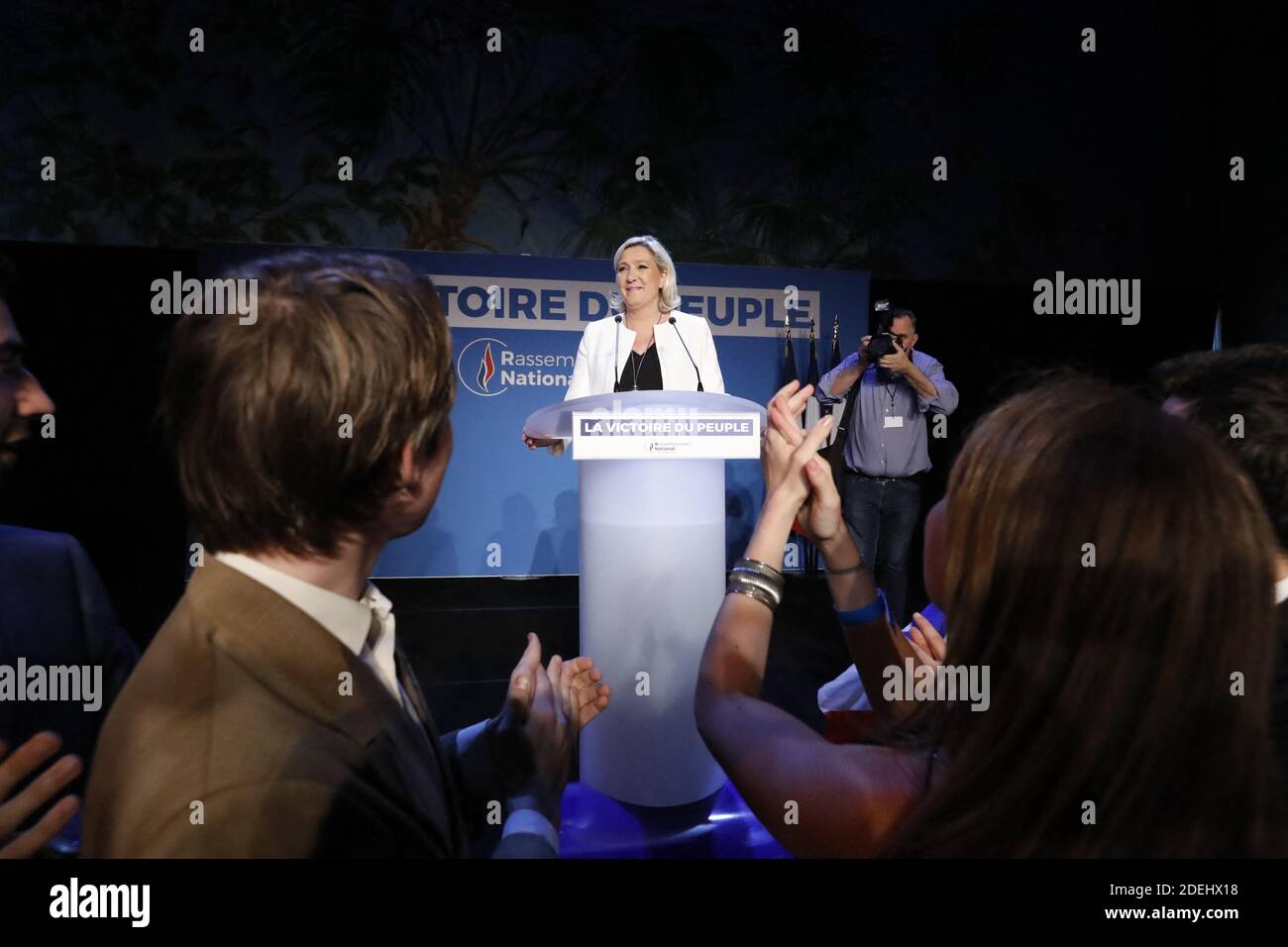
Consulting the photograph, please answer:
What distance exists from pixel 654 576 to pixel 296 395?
36.3 inches

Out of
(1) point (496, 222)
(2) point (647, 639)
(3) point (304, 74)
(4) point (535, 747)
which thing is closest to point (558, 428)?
(2) point (647, 639)

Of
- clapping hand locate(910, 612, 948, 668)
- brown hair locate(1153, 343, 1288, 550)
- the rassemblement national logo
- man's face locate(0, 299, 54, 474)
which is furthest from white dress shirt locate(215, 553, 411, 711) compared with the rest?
the rassemblement national logo

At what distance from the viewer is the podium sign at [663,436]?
1428 millimetres

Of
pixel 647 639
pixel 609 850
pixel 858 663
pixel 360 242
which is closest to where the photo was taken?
pixel 858 663

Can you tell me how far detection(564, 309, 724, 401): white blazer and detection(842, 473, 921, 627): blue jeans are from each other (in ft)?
5.61

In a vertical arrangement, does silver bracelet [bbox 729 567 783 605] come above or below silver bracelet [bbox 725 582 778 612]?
above

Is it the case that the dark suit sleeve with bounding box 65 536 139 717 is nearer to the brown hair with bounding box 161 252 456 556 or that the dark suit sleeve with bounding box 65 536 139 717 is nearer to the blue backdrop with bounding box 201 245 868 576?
the brown hair with bounding box 161 252 456 556

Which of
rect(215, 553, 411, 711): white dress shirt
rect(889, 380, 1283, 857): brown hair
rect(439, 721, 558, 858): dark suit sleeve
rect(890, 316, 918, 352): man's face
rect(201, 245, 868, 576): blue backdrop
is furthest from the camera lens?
rect(201, 245, 868, 576): blue backdrop

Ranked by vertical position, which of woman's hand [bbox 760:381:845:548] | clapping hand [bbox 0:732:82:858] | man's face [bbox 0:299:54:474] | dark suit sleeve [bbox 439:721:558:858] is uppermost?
man's face [bbox 0:299:54:474]

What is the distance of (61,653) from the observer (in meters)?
1.01

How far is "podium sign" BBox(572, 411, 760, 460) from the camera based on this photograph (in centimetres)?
143
